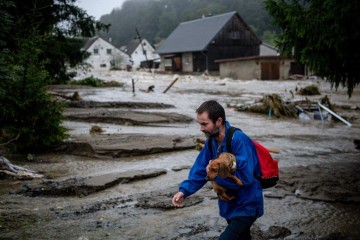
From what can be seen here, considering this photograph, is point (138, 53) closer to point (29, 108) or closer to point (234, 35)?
point (234, 35)

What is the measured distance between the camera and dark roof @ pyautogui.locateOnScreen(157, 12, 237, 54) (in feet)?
193

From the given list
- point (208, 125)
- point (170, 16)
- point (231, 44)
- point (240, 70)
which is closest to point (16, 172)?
point (208, 125)

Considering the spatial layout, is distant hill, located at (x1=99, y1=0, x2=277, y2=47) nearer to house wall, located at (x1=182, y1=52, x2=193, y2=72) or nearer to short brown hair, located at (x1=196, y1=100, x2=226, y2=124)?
house wall, located at (x1=182, y1=52, x2=193, y2=72)

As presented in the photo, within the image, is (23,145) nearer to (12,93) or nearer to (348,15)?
(12,93)

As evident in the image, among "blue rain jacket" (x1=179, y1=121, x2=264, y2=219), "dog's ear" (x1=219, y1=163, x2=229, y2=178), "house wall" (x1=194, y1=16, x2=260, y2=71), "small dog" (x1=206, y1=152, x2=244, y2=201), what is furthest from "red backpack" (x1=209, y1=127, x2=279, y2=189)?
"house wall" (x1=194, y1=16, x2=260, y2=71)

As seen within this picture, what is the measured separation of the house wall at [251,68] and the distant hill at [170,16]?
3918cm

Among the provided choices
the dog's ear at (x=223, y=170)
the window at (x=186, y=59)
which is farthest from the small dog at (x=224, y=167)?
the window at (x=186, y=59)

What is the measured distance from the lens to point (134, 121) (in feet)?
44.0

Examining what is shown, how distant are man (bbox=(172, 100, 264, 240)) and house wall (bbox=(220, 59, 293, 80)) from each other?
1643 inches

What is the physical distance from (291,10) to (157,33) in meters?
114

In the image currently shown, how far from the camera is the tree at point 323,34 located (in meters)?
6.74

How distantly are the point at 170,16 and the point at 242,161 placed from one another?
11664 cm

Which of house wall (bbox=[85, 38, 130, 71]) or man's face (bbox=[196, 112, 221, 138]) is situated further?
house wall (bbox=[85, 38, 130, 71])

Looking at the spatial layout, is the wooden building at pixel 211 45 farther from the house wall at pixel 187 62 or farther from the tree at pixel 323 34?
the tree at pixel 323 34
